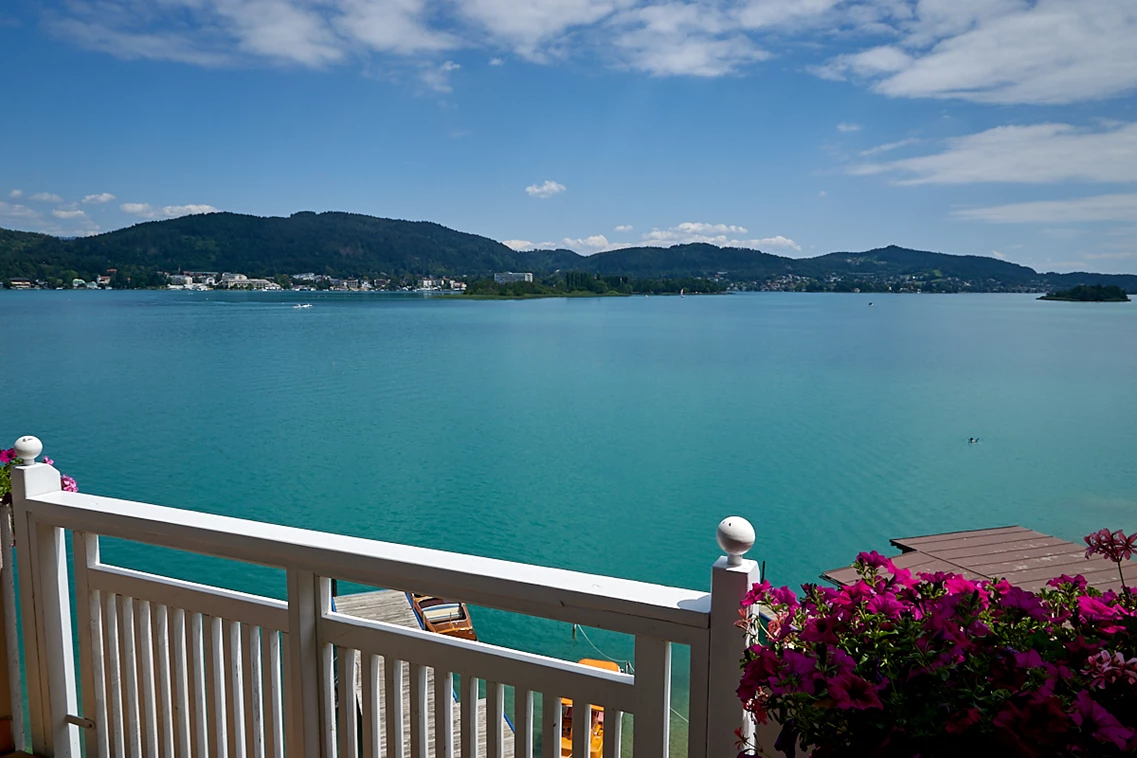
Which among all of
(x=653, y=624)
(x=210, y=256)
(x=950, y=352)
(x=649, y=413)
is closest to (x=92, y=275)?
(x=210, y=256)

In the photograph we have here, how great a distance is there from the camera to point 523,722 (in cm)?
136

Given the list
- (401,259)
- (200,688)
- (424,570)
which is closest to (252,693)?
(200,688)

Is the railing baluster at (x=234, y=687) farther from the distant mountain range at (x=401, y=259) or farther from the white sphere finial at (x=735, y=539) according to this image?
the distant mountain range at (x=401, y=259)

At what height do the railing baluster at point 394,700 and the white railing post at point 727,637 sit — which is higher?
the white railing post at point 727,637

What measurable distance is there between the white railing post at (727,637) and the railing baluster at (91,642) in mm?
1361

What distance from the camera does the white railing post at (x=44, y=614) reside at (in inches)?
71.4

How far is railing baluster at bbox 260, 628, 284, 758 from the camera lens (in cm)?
157

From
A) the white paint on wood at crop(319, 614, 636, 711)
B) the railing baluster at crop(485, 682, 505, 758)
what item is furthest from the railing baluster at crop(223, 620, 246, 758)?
the railing baluster at crop(485, 682, 505, 758)

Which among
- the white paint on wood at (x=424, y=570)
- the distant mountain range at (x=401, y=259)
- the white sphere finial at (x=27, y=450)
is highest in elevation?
the distant mountain range at (x=401, y=259)

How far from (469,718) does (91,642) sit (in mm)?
937

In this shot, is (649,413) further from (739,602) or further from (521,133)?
(521,133)

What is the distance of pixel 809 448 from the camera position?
76.9 ft

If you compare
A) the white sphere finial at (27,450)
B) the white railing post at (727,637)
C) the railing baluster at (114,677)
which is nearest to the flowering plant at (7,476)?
the white sphere finial at (27,450)

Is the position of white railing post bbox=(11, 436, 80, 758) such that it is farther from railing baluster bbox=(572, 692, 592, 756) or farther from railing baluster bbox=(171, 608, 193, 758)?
railing baluster bbox=(572, 692, 592, 756)
